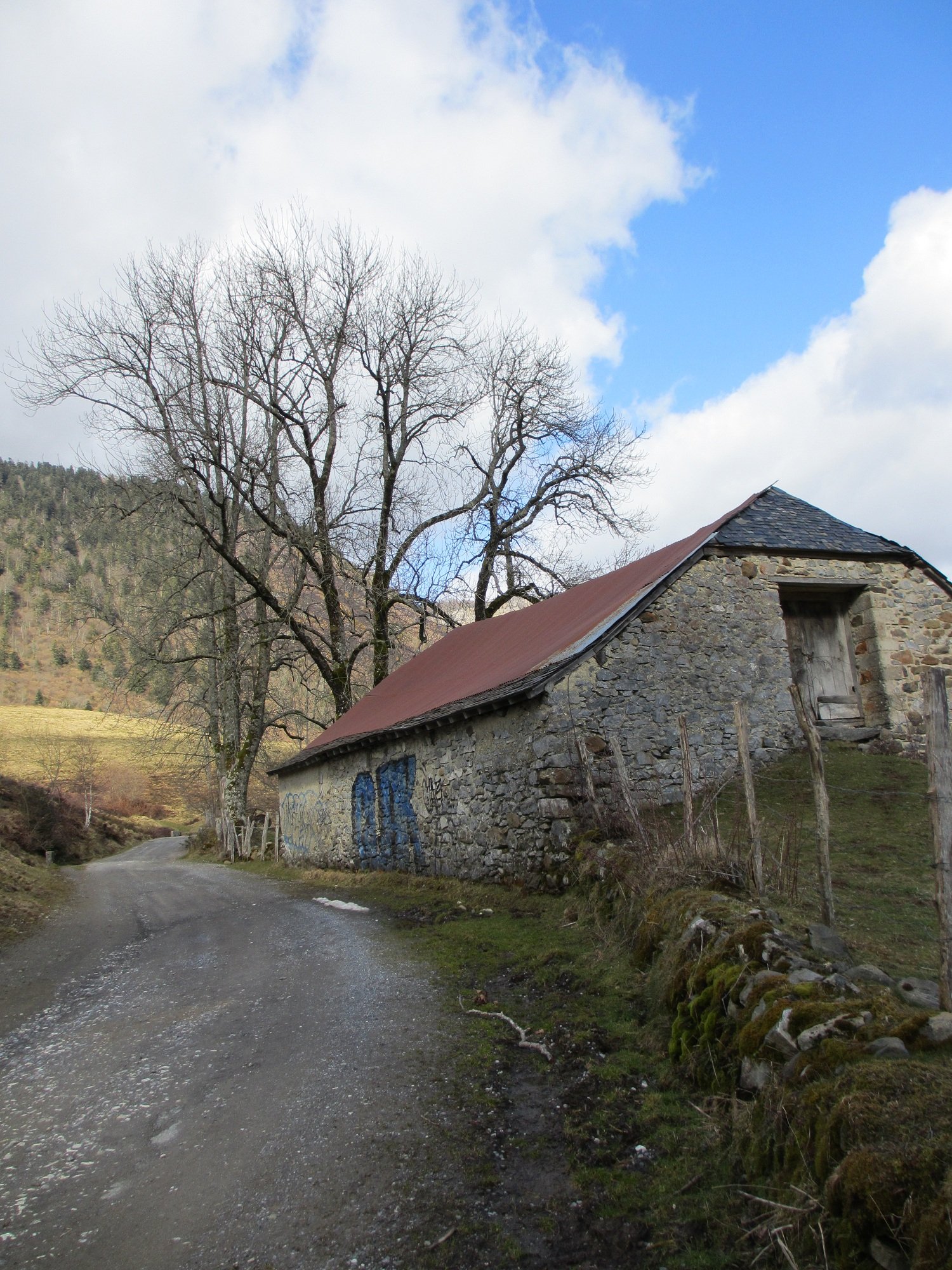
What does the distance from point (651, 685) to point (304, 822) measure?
11378 millimetres

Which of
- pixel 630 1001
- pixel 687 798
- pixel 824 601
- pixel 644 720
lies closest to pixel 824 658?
pixel 824 601

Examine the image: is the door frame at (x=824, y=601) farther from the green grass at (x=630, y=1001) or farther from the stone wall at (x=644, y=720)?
the green grass at (x=630, y=1001)

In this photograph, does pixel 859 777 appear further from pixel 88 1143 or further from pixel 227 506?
pixel 227 506

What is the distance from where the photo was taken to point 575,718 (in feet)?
34.0

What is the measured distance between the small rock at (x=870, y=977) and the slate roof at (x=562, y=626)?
5.63m

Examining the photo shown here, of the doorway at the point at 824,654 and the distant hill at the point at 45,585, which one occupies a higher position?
the distant hill at the point at 45,585

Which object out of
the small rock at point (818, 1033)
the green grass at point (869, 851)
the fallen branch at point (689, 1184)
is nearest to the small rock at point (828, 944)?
the green grass at point (869, 851)

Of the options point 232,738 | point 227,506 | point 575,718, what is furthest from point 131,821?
point 575,718

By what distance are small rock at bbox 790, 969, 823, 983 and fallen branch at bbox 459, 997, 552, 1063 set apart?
66.5 inches

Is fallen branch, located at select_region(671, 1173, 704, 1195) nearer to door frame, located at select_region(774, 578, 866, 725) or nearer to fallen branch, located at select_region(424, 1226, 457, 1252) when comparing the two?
fallen branch, located at select_region(424, 1226, 457, 1252)

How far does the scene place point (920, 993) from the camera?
4.12 m

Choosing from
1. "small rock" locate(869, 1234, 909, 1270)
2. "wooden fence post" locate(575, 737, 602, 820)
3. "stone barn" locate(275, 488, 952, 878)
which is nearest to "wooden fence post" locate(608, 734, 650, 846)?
"stone barn" locate(275, 488, 952, 878)

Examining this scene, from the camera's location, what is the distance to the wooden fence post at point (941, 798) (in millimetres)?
3893

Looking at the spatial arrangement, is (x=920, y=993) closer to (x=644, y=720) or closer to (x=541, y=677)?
(x=541, y=677)
